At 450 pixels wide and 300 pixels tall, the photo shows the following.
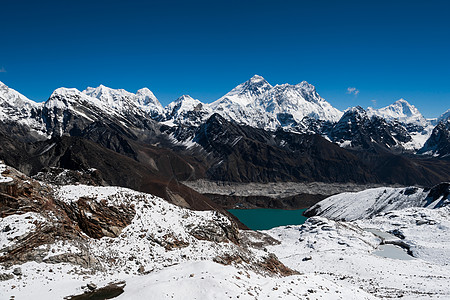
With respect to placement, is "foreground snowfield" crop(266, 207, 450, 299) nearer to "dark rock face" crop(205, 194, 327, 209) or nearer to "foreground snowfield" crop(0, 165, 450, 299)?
"foreground snowfield" crop(0, 165, 450, 299)

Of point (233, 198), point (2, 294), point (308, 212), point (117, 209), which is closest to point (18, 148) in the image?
point (233, 198)

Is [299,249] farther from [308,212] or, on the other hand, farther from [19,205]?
[308,212]

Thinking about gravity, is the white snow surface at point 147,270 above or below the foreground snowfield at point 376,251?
above

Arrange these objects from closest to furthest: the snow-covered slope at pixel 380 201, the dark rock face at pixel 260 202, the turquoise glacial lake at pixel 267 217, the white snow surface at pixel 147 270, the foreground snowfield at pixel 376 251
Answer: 1. the white snow surface at pixel 147 270
2. the foreground snowfield at pixel 376 251
3. the snow-covered slope at pixel 380 201
4. the turquoise glacial lake at pixel 267 217
5. the dark rock face at pixel 260 202

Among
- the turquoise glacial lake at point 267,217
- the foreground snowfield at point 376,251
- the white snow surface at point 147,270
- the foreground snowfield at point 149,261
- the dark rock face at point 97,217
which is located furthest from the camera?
the turquoise glacial lake at point 267,217

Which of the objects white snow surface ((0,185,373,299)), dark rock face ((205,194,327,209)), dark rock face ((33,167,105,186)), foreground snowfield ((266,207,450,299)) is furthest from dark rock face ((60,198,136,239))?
dark rock face ((205,194,327,209))

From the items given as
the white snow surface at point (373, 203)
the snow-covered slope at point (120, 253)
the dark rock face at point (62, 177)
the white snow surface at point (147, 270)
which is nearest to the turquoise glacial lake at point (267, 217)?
the white snow surface at point (373, 203)

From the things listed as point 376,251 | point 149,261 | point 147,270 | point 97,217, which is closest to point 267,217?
point 376,251

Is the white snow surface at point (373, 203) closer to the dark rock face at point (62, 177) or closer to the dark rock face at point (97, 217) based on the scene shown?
the dark rock face at point (62, 177)
